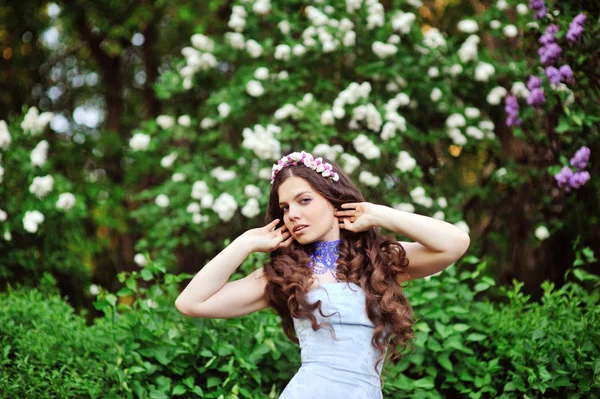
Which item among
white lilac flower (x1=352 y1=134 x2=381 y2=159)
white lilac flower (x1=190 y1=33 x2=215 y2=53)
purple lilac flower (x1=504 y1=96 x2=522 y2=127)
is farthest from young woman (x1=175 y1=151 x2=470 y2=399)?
white lilac flower (x1=190 y1=33 x2=215 y2=53)

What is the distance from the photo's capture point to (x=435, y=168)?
203 inches

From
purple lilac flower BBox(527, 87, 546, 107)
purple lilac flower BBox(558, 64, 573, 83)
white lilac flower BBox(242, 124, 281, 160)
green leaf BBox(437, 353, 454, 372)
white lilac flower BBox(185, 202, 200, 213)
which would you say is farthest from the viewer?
white lilac flower BBox(185, 202, 200, 213)

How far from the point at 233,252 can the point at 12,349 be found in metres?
1.63

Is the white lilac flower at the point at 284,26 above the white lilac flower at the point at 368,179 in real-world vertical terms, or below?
above

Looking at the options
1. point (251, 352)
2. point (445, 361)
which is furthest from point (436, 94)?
point (251, 352)

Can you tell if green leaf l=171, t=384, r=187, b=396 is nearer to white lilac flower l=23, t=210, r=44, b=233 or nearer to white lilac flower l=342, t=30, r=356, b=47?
white lilac flower l=23, t=210, r=44, b=233

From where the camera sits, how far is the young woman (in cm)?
228

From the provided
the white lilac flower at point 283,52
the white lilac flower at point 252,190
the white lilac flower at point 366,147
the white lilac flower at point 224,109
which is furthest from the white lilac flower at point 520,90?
the white lilac flower at point 224,109

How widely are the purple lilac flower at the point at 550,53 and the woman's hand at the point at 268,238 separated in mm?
2262

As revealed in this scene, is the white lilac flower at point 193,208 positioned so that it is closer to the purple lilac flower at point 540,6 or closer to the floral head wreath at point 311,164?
the floral head wreath at point 311,164

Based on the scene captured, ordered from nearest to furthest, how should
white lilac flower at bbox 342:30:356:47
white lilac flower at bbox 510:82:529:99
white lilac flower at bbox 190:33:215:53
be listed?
white lilac flower at bbox 510:82:529:99
white lilac flower at bbox 342:30:356:47
white lilac flower at bbox 190:33:215:53

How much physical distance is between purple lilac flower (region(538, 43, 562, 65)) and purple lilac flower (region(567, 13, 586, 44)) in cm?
14

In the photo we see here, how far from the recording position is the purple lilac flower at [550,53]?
12.7ft

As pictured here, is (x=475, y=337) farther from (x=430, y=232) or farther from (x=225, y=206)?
(x=225, y=206)
